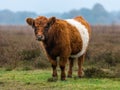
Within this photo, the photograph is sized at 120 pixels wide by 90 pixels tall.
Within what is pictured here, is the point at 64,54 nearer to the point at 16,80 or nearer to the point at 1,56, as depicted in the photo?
the point at 16,80

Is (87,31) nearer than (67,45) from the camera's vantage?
No

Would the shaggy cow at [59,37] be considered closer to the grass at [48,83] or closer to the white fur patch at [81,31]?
the white fur patch at [81,31]

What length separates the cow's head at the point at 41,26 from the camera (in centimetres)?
1167

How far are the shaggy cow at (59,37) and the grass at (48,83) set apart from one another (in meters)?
0.59

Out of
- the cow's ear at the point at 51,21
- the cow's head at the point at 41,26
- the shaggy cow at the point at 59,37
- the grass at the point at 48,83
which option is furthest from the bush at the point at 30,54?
the cow's head at the point at 41,26

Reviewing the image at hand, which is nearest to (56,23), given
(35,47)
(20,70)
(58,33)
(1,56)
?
(58,33)

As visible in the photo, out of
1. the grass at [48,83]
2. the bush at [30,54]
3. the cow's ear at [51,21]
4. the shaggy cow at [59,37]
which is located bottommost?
the grass at [48,83]

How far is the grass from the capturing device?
37.7 feet

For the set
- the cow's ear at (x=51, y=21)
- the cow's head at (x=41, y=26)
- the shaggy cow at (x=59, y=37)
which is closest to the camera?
the cow's head at (x=41, y=26)

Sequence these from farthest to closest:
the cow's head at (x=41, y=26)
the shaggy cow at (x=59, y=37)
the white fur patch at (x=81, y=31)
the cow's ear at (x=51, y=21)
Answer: the white fur patch at (x=81, y=31) < the cow's ear at (x=51, y=21) < the shaggy cow at (x=59, y=37) < the cow's head at (x=41, y=26)

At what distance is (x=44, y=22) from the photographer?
39.0ft

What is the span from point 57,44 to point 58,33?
1.05 feet

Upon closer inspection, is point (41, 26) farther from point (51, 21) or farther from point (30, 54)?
point (30, 54)

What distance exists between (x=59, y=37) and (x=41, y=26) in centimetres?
79
